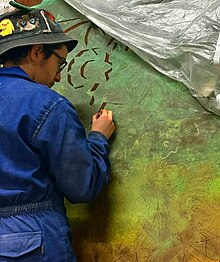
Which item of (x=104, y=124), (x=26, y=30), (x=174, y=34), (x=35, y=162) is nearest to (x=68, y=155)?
(x=35, y=162)

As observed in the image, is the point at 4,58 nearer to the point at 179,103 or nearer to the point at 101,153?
the point at 101,153

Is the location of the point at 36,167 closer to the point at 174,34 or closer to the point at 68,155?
the point at 68,155

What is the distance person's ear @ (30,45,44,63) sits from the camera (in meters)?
1.22

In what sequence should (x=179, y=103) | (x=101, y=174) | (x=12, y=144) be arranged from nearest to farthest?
(x=12, y=144), (x=101, y=174), (x=179, y=103)

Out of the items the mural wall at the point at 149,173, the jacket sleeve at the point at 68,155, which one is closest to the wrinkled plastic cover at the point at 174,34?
the mural wall at the point at 149,173

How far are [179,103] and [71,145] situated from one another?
0.37 metres

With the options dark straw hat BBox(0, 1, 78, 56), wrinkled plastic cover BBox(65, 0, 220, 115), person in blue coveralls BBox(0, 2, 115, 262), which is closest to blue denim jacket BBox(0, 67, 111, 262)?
person in blue coveralls BBox(0, 2, 115, 262)

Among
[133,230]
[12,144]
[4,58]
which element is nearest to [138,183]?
[133,230]

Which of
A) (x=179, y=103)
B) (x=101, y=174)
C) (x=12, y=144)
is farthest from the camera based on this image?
(x=179, y=103)

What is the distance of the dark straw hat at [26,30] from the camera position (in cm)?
120

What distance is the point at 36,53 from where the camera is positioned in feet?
4.04

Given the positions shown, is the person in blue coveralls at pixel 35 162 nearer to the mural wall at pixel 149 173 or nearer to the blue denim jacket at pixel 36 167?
the blue denim jacket at pixel 36 167

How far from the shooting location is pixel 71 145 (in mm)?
1119

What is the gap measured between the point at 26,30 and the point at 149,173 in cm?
49
